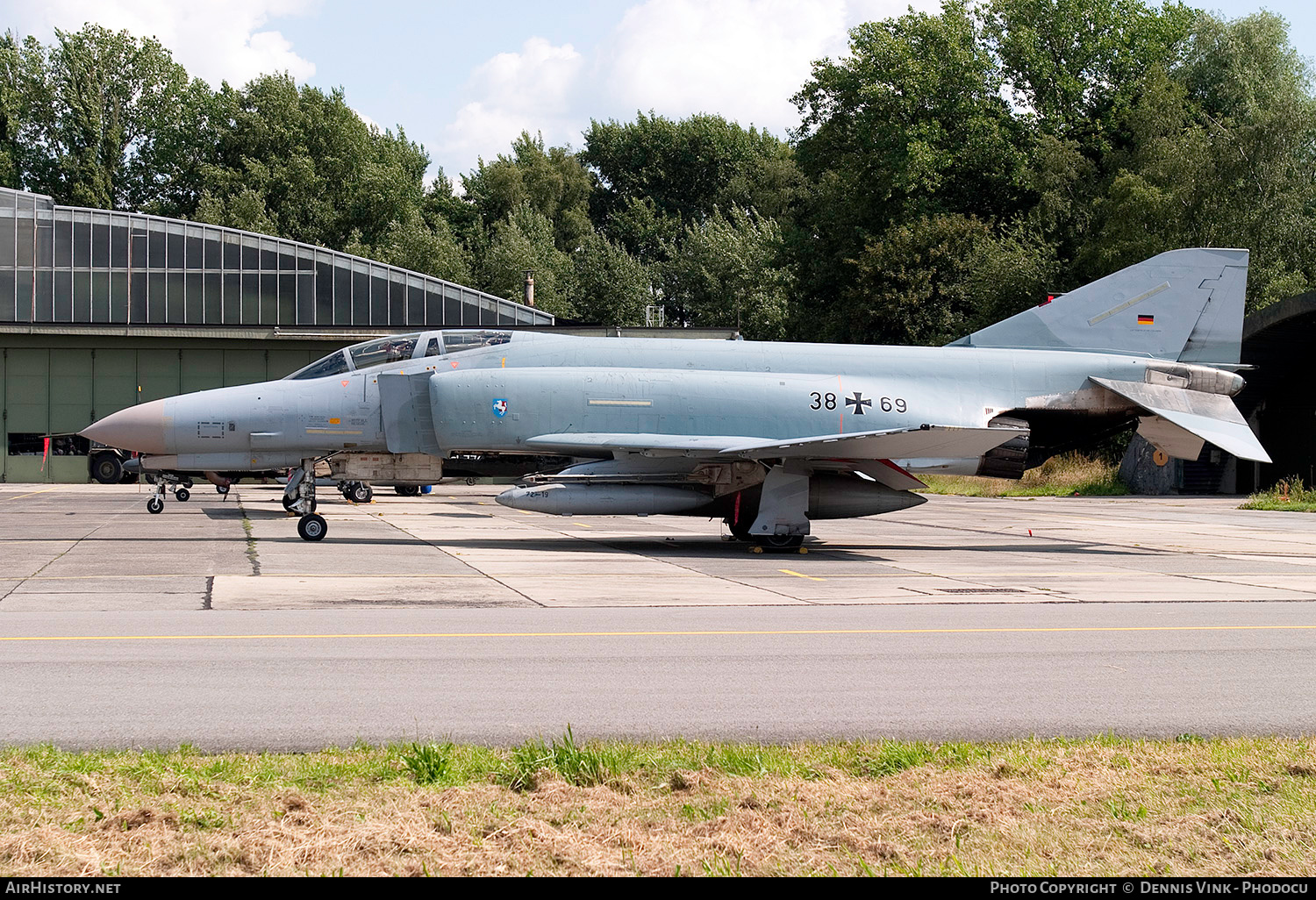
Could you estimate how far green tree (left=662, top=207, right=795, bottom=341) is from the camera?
67625 mm

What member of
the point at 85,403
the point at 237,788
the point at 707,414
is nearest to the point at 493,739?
the point at 237,788

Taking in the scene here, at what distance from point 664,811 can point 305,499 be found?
13.8 meters

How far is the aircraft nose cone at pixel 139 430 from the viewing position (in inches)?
647

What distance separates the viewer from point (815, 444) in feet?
51.6

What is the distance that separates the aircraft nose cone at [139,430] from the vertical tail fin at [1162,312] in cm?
1237

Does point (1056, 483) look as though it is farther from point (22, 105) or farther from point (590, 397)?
point (22, 105)

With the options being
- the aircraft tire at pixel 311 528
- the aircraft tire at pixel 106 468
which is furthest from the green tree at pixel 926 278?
the aircraft tire at pixel 311 528

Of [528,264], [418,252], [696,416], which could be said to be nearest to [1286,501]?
[696,416]

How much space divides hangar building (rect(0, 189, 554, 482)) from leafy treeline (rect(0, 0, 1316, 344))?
18635 millimetres

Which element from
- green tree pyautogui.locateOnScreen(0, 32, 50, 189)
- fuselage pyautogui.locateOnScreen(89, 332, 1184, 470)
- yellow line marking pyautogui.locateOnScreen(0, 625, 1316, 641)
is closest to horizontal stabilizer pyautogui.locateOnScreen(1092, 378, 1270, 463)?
fuselage pyautogui.locateOnScreen(89, 332, 1184, 470)

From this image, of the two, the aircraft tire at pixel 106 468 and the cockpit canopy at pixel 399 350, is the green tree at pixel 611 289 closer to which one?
the aircraft tire at pixel 106 468

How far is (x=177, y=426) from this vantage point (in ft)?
54.1

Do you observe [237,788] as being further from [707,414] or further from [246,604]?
[707,414]

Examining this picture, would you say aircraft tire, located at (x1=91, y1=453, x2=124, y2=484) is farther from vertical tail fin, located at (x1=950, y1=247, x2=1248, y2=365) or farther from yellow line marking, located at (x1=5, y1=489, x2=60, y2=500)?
vertical tail fin, located at (x1=950, y1=247, x2=1248, y2=365)
